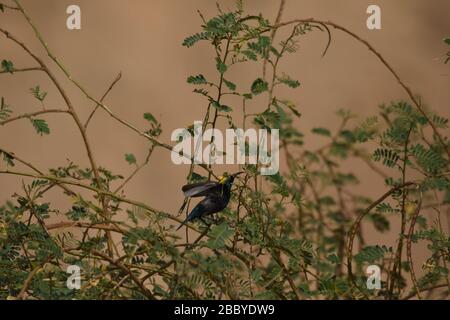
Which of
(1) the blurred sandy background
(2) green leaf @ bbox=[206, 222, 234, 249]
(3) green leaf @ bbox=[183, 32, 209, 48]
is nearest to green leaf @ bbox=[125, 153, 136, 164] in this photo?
(3) green leaf @ bbox=[183, 32, 209, 48]

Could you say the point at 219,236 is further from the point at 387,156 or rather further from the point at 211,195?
the point at 387,156

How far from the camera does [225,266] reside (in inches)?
81.7

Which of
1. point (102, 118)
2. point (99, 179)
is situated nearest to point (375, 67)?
point (102, 118)

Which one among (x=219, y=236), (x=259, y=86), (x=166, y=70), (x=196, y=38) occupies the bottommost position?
(x=219, y=236)

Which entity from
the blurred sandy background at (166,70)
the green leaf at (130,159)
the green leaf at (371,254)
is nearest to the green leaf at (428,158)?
the green leaf at (371,254)

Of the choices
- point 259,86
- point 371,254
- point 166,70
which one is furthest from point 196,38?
point 166,70

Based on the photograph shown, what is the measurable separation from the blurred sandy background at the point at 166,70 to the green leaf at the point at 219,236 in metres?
3.26

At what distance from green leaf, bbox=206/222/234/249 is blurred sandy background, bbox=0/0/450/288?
10.7 ft

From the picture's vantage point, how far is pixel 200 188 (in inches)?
92.4

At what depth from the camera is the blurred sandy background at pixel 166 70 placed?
5727 mm

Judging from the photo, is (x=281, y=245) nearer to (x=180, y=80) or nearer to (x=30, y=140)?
(x=30, y=140)

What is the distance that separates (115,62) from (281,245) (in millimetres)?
3919

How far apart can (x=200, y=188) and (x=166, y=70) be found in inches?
155

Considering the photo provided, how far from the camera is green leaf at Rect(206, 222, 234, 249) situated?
2145 millimetres
